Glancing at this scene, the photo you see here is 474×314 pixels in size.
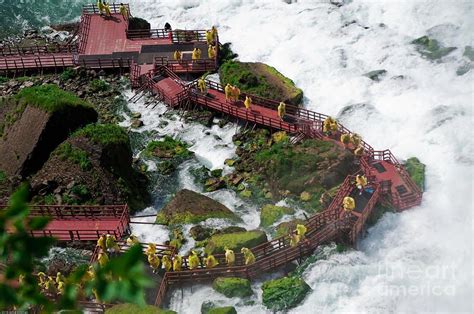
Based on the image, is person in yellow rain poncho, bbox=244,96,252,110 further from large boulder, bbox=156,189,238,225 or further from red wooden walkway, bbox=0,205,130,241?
red wooden walkway, bbox=0,205,130,241

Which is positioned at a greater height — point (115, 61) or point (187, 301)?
point (115, 61)

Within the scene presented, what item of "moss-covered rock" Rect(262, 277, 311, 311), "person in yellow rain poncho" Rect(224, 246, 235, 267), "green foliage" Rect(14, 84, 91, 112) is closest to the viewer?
"moss-covered rock" Rect(262, 277, 311, 311)

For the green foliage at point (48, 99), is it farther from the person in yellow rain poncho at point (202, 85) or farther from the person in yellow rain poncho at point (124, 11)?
the person in yellow rain poncho at point (124, 11)

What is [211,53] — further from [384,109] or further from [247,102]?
A: [384,109]

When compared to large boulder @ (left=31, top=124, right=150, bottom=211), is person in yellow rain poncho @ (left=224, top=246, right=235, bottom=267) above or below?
below

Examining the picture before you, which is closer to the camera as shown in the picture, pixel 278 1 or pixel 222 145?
pixel 222 145

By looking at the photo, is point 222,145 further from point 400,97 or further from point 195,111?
point 400,97

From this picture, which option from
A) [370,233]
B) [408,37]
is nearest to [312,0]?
[408,37]

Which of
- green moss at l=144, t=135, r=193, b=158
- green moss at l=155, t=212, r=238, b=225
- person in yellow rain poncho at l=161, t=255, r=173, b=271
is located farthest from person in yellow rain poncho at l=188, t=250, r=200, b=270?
green moss at l=144, t=135, r=193, b=158
